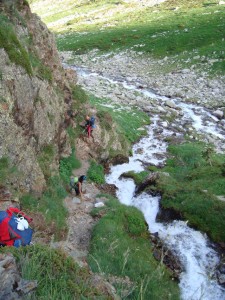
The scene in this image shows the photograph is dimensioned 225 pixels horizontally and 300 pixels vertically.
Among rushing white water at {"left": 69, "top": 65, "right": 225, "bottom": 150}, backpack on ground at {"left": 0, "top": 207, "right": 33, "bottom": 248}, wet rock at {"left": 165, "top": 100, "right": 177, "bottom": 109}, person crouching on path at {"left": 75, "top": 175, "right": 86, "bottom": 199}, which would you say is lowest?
rushing white water at {"left": 69, "top": 65, "right": 225, "bottom": 150}

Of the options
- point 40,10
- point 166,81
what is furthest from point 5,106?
point 40,10

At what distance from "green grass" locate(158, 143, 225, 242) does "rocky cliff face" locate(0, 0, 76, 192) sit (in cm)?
667

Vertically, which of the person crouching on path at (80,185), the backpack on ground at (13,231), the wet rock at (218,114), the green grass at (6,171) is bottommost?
the wet rock at (218,114)

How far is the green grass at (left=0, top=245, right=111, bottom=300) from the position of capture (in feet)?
18.3

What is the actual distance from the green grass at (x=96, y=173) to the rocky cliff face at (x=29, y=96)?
1.94m

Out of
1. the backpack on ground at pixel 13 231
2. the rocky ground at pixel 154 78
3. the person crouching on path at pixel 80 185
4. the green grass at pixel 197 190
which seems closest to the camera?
the backpack on ground at pixel 13 231

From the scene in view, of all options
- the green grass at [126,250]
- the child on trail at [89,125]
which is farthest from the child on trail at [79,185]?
the child on trail at [89,125]

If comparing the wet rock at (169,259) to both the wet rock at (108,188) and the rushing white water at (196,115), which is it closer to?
the wet rock at (108,188)

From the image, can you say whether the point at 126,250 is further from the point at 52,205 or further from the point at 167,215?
the point at 167,215

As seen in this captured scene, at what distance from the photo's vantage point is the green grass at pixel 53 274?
18.3 feet

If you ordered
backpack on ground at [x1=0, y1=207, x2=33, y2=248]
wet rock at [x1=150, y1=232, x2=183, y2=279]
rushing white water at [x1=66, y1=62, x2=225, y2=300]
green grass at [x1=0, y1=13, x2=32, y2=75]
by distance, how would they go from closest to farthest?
backpack on ground at [x1=0, y1=207, x2=33, y2=248], rushing white water at [x1=66, y1=62, x2=225, y2=300], wet rock at [x1=150, y1=232, x2=183, y2=279], green grass at [x1=0, y1=13, x2=32, y2=75]

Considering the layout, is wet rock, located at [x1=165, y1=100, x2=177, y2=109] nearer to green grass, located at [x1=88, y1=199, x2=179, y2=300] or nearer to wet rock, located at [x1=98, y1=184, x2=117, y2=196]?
wet rock, located at [x1=98, y1=184, x2=117, y2=196]

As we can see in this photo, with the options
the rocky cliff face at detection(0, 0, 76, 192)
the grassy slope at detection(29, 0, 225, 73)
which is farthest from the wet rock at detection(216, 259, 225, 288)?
the grassy slope at detection(29, 0, 225, 73)

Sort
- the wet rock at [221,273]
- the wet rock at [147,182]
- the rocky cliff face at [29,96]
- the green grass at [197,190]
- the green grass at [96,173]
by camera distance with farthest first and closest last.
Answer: the green grass at [96,173] → the wet rock at [147,182] → the green grass at [197,190] → the rocky cliff face at [29,96] → the wet rock at [221,273]
